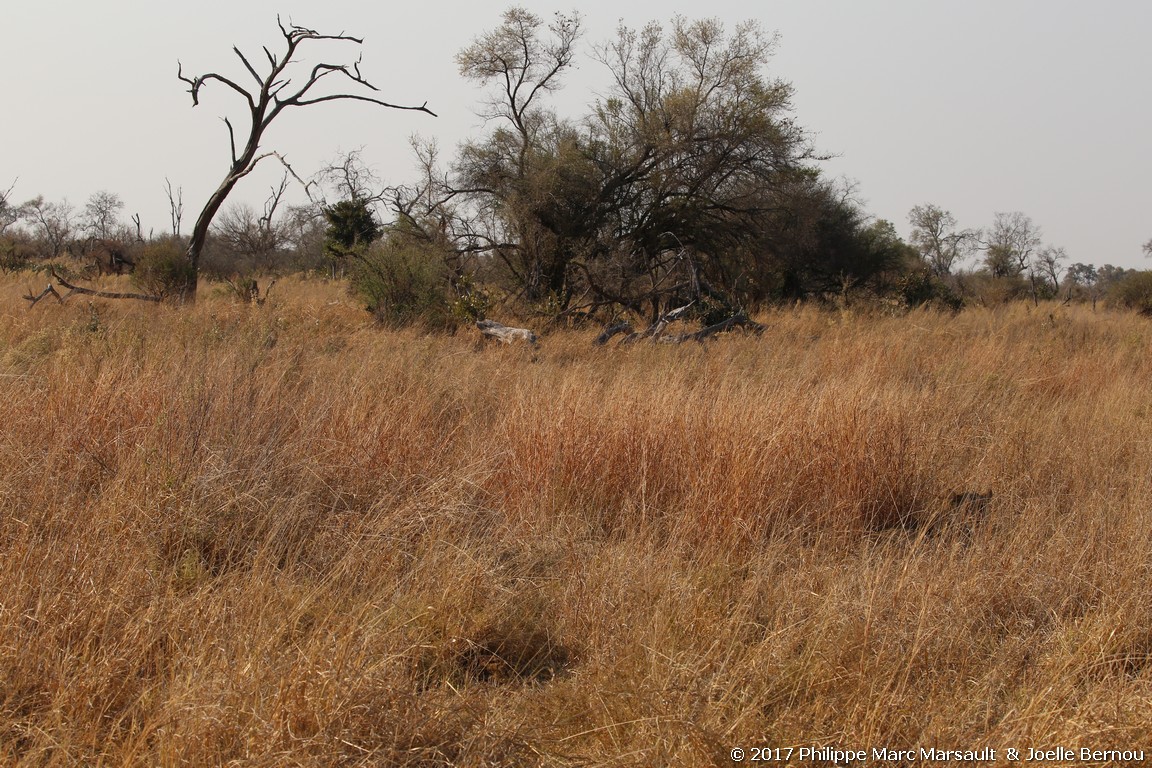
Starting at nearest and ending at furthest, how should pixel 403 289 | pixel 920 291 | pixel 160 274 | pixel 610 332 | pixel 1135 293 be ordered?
1. pixel 610 332
2. pixel 403 289
3. pixel 160 274
4. pixel 920 291
5. pixel 1135 293

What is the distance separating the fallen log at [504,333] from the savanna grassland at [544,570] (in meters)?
3.70

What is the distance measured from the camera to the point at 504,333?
10.4 metres

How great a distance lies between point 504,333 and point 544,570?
707 centimetres

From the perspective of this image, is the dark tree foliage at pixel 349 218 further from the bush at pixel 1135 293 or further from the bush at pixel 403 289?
the bush at pixel 1135 293

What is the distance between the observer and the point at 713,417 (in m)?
4.75

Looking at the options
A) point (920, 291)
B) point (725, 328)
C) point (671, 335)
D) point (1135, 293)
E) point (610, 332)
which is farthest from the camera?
point (1135, 293)

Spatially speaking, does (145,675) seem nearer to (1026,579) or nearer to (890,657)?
(890,657)

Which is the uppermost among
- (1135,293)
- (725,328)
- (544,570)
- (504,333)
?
(1135,293)

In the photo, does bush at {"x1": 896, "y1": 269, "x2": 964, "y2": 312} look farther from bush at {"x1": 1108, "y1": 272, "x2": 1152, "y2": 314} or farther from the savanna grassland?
the savanna grassland

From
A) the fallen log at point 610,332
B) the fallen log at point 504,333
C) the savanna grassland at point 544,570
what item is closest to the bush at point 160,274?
the fallen log at point 504,333

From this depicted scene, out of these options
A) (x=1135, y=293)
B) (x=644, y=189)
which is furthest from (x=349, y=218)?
(x=1135, y=293)

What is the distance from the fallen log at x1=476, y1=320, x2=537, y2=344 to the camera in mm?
9977

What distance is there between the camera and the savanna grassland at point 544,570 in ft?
7.80

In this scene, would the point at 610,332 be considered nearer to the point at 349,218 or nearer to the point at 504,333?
the point at 504,333
